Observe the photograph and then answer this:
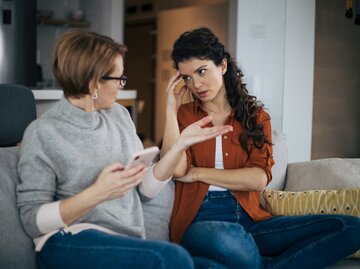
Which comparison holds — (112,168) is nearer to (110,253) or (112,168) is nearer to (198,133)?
(110,253)

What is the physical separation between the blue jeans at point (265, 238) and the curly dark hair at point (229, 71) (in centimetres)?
25

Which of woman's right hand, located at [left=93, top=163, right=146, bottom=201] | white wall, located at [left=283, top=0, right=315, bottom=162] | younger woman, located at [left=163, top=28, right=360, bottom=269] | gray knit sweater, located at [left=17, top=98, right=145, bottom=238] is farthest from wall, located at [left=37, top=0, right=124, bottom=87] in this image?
woman's right hand, located at [left=93, top=163, right=146, bottom=201]

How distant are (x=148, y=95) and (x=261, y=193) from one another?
22.9 feet

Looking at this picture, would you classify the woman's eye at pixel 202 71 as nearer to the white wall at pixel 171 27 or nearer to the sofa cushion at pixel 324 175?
the sofa cushion at pixel 324 175

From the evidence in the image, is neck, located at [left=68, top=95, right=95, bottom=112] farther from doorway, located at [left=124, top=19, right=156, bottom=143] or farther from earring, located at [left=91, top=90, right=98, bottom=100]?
doorway, located at [left=124, top=19, right=156, bottom=143]

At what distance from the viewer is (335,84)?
577 cm

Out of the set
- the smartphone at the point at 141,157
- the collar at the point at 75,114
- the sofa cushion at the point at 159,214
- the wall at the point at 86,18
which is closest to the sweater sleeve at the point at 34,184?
the collar at the point at 75,114

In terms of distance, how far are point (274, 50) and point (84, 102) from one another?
2993 mm

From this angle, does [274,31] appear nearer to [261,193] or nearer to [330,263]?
[261,193]

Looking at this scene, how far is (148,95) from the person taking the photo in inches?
363

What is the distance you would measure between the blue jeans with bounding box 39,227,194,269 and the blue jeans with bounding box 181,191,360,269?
0.28 meters

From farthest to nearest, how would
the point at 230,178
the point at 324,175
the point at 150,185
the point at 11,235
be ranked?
the point at 324,175
the point at 230,178
the point at 150,185
the point at 11,235

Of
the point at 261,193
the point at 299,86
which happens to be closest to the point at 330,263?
the point at 261,193

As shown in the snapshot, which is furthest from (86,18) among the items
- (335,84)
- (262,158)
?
(262,158)
